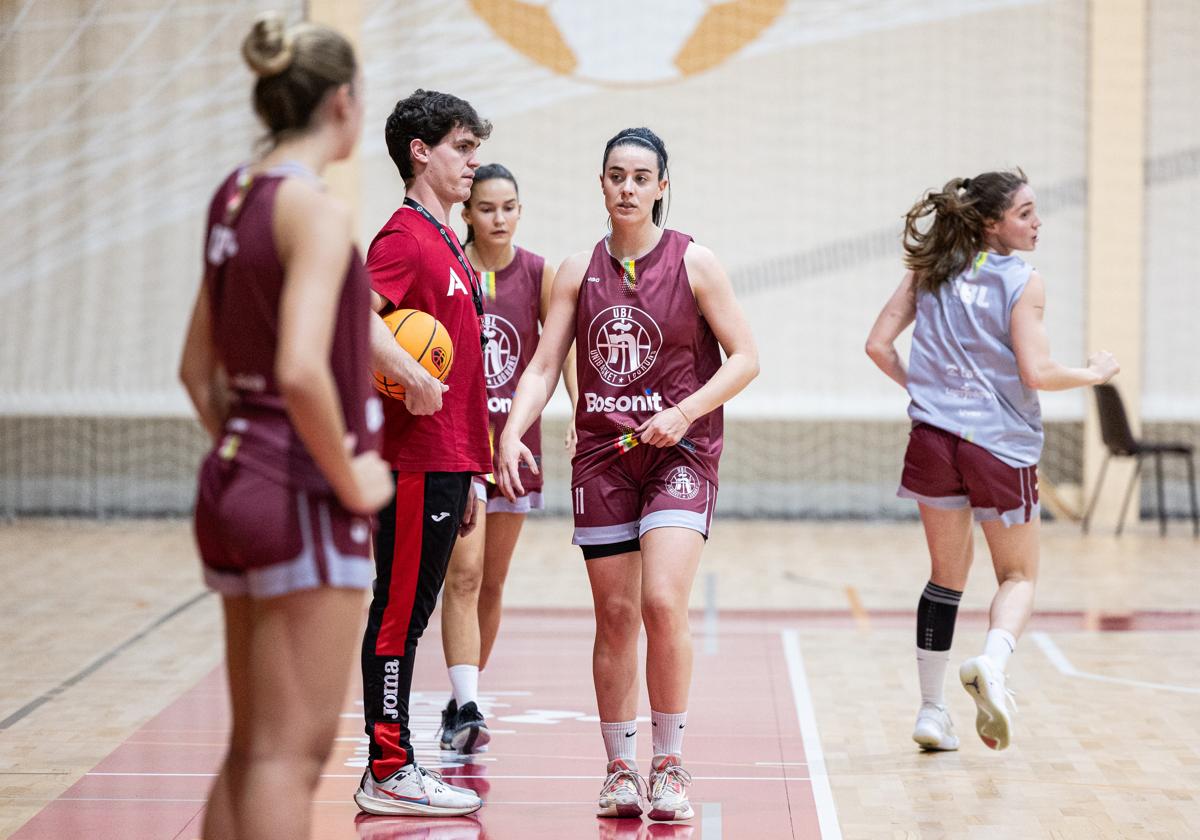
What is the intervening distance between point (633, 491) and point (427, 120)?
106 cm

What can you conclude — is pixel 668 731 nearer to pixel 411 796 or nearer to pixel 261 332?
pixel 411 796

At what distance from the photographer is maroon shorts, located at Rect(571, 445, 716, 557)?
360cm

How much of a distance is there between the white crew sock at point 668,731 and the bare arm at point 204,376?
1598 millimetres

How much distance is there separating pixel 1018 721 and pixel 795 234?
685cm

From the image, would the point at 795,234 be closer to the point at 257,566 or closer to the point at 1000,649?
the point at 1000,649

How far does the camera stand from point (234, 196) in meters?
2.23

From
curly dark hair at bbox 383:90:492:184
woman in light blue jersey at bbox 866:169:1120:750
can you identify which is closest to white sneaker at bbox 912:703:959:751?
woman in light blue jersey at bbox 866:169:1120:750

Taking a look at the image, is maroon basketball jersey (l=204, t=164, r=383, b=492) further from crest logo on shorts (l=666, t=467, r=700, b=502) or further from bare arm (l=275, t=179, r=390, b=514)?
crest logo on shorts (l=666, t=467, r=700, b=502)

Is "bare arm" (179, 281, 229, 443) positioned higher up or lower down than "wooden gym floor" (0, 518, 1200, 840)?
higher up

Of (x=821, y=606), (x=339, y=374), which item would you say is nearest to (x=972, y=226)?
(x=339, y=374)

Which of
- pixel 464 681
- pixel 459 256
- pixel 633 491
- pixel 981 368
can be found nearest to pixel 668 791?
pixel 633 491

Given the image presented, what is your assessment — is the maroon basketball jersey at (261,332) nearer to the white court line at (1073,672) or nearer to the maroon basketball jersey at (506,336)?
the maroon basketball jersey at (506,336)

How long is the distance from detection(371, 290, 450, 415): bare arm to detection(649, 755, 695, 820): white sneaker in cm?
105

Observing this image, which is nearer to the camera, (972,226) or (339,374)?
(339,374)
